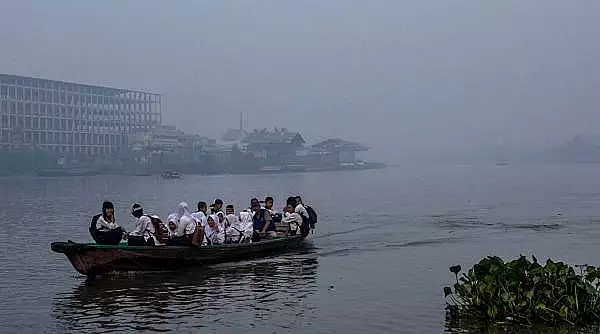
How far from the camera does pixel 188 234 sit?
55.9 ft

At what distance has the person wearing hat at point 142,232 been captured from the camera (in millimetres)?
16312

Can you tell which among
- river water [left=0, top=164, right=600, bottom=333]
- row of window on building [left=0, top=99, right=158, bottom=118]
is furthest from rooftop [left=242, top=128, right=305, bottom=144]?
river water [left=0, top=164, right=600, bottom=333]

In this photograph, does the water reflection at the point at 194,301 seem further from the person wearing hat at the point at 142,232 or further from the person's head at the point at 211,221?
the person's head at the point at 211,221

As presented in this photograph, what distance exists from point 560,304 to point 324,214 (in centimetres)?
3202

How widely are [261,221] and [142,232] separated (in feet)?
15.5

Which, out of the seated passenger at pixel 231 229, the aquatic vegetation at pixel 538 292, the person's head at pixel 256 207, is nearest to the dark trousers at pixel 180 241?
the seated passenger at pixel 231 229

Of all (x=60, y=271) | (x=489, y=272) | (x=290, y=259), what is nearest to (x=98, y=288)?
(x=60, y=271)

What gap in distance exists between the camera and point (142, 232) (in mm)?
16562

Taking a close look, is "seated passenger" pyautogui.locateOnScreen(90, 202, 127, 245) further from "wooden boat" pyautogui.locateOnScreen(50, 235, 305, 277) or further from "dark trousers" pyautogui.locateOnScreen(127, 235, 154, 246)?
"dark trousers" pyautogui.locateOnScreen(127, 235, 154, 246)

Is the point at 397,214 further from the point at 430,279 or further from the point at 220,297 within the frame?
the point at 220,297

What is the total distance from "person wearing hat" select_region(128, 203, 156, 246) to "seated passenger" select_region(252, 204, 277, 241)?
425 centimetres

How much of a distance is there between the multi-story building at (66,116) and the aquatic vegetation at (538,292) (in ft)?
376

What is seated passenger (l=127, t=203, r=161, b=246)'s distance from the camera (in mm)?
16297

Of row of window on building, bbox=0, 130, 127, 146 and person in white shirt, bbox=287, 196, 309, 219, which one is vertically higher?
row of window on building, bbox=0, 130, 127, 146
